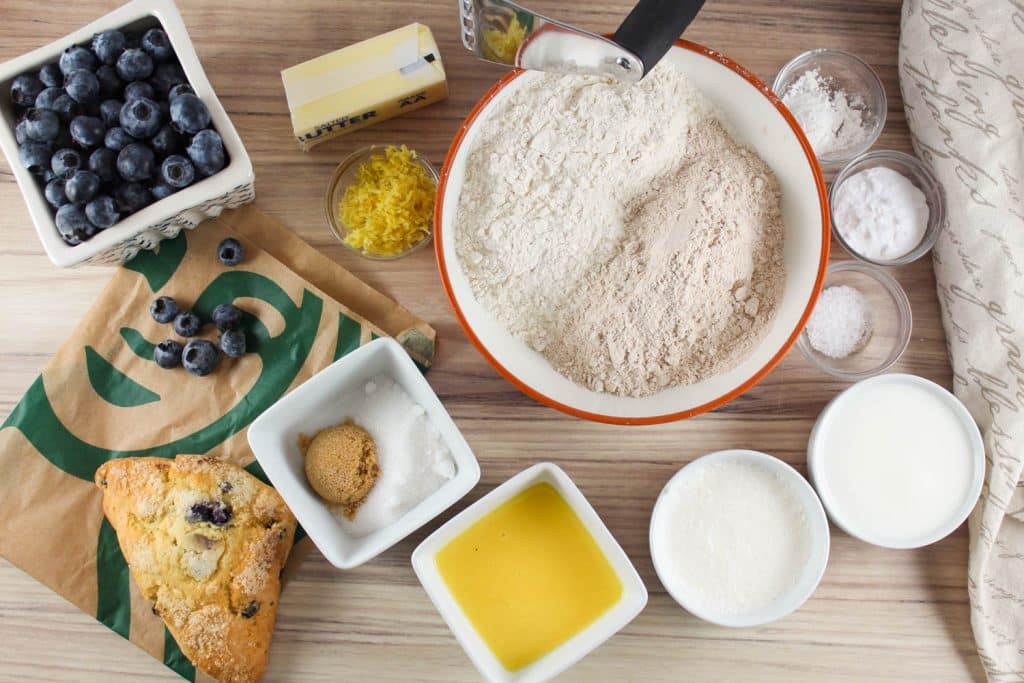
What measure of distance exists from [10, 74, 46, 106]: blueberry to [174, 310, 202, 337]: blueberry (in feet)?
1.00

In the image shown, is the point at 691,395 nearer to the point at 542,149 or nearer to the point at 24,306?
the point at 542,149

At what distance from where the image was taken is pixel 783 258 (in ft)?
3.17

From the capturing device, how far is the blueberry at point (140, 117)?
884 mm

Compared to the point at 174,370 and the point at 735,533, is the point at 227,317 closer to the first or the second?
the point at 174,370

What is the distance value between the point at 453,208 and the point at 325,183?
0.23 m

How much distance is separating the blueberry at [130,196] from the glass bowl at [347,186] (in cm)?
24

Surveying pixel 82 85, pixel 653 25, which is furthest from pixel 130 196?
pixel 653 25

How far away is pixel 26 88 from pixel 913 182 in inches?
45.4

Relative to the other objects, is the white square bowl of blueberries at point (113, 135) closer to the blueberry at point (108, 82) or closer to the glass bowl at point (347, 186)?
the blueberry at point (108, 82)

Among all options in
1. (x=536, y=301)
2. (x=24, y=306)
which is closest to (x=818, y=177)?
(x=536, y=301)

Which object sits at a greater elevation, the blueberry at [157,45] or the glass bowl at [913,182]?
the blueberry at [157,45]

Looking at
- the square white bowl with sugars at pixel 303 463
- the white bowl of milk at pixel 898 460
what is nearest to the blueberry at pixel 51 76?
the square white bowl with sugars at pixel 303 463

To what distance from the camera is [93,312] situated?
105cm

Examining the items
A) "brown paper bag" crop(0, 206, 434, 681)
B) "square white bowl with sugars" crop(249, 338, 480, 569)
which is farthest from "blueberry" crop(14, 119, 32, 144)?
"square white bowl with sugars" crop(249, 338, 480, 569)
